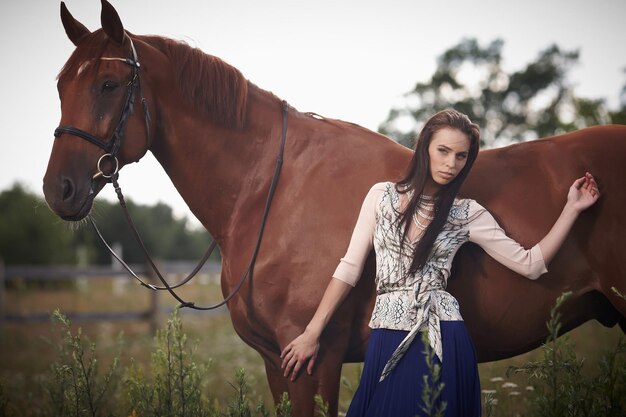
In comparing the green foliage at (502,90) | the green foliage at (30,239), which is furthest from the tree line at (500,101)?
the green foliage at (30,239)

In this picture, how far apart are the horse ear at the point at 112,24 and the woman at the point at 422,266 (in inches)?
→ 62.7

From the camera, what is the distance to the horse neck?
296 centimetres

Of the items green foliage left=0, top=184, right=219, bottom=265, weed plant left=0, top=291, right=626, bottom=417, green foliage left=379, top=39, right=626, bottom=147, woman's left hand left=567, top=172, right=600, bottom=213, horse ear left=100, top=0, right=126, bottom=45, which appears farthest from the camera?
green foliage left=0, top=184, right=219, bottom=265

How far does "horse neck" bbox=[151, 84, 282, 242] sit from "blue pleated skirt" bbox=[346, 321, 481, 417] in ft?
3.63

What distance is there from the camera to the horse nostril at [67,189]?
2.65m

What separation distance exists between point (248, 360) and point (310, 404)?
5.75 metres

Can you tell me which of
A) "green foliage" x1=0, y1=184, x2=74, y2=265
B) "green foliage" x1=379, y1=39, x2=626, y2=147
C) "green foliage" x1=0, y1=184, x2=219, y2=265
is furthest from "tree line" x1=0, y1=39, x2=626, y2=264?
"green foliage" x1=0, y1=184, x2=74, y2=265

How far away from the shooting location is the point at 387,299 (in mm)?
2322

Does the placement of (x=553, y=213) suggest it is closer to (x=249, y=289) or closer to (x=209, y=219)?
(x=249, y=289)

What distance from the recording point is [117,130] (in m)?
2.76

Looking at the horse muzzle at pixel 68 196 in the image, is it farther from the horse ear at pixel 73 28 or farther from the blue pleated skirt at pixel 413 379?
the blue pleated skirt at pixel 413 379

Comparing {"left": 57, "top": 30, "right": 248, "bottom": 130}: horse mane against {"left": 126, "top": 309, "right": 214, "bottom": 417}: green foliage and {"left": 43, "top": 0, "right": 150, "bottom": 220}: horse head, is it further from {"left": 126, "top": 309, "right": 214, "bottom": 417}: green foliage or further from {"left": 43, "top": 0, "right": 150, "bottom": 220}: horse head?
{"left": 126, "top": 309, "right": 214, "bottom": 417}: green foliage

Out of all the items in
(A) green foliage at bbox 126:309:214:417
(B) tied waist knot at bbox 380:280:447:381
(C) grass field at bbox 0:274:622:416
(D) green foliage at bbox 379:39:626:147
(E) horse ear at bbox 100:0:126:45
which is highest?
(D) green foliage at bbox 379:39:626:147

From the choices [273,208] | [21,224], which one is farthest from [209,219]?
[21,224]
